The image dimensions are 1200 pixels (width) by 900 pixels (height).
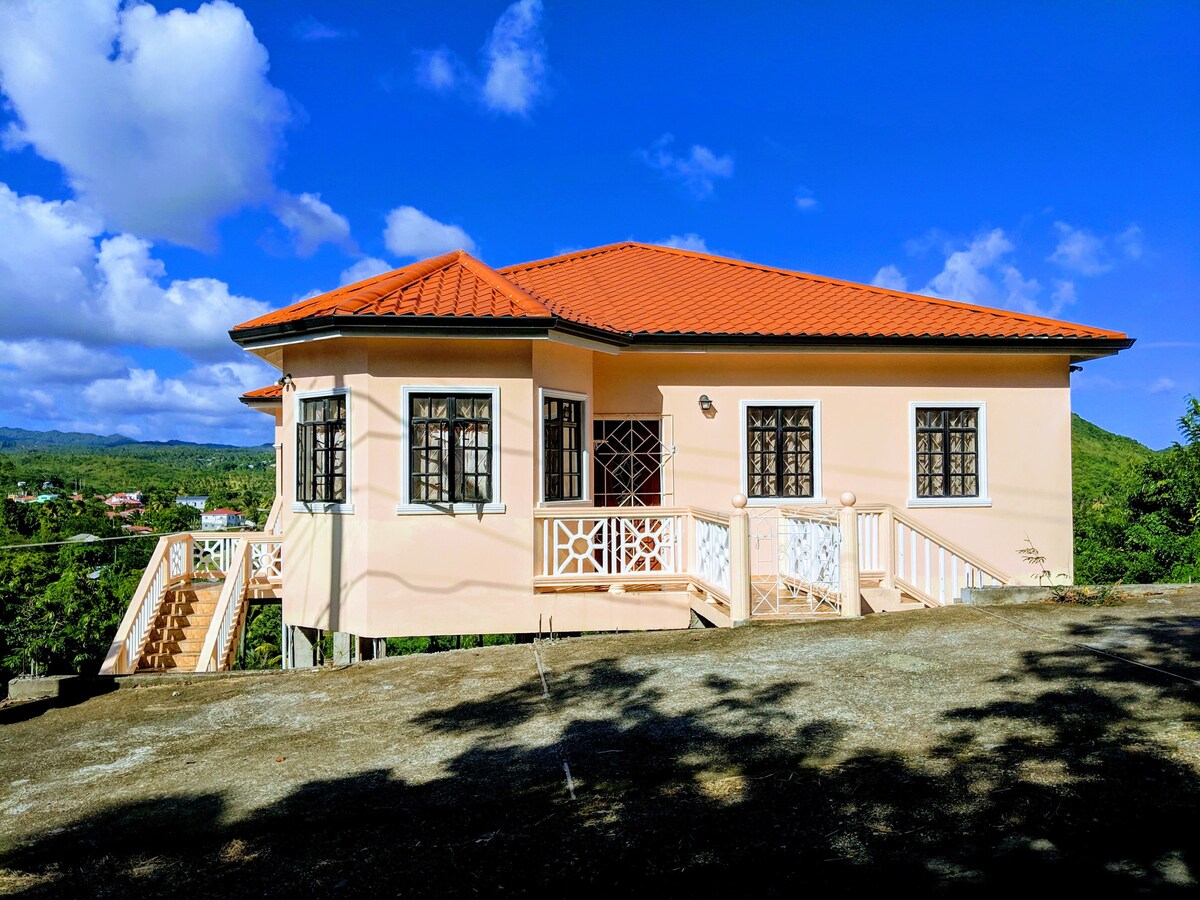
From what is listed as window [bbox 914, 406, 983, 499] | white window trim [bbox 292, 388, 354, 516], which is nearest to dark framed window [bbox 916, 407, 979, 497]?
window [bbox 914, 406, 983, 499]

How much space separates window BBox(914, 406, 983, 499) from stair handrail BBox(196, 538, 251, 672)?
10.3m

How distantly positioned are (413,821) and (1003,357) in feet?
37.1

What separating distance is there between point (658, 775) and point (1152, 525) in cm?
1792

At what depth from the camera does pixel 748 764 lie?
457cm

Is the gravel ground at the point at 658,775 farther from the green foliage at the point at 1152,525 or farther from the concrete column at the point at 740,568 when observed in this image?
the green foliage at the point at 1152,525

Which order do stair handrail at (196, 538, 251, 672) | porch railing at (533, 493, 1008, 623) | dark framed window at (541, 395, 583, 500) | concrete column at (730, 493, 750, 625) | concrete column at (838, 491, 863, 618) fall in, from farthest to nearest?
1. stair handrail at (196, 538, 251, 672)
2. dark framed window at (541, 395, 583, 500)
3. porch railing at (533, 493, 1008, 623)
4. concrete column at (838, 491, 863, 618)
5. concrete column at (730, 493, 750, 625)

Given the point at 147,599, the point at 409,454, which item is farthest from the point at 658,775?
the point at 147,599

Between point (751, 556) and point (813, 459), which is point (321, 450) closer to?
point (751, 556)

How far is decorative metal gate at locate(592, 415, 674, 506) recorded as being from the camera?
12.1 meters

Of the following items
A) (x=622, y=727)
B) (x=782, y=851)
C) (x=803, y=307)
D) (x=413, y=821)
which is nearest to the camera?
(x=782, y=851)

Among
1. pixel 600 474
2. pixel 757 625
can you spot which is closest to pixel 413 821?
pixel 757 625

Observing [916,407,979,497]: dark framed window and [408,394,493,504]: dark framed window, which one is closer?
[408,394,493,504]: dark framed window

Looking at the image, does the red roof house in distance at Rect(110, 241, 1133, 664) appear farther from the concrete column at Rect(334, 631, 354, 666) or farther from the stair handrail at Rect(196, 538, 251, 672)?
the stair handrail at Rect(196, 538, 251, 672)

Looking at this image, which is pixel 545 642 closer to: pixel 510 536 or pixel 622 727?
pixel 510 536
